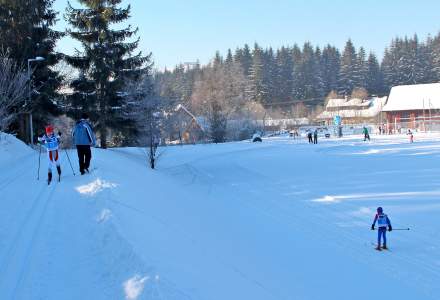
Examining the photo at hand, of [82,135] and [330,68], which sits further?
[330,68]

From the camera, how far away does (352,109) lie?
99688 mm

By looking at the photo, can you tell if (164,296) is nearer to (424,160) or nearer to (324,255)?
(324,255)

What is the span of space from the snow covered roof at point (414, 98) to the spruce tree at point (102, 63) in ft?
165

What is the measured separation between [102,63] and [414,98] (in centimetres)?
5540

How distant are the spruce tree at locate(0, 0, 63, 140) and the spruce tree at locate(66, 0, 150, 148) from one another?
4.64ft

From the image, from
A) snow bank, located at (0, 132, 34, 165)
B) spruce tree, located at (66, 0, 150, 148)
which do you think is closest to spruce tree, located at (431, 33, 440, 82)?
spruce tree, located at (66, 0, 150, 148)

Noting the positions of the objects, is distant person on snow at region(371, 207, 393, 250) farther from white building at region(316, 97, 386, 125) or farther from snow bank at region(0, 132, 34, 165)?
white building at region(316, 97, 386, 125)

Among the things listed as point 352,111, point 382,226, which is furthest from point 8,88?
point 352,111

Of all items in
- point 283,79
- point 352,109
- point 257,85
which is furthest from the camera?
point 283,79

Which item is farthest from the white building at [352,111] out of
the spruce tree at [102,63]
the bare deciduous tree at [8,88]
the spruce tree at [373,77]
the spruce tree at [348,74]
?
the bare deciduous tree at [8,88]

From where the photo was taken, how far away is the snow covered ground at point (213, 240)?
20.9 ft

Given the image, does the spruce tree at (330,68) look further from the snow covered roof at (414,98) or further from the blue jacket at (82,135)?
the blue jacket at (82,135)

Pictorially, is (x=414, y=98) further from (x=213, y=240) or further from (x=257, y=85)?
(x=213, y=240)

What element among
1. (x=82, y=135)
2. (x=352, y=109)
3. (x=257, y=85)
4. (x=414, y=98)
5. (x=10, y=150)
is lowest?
(x=10, y=150)
